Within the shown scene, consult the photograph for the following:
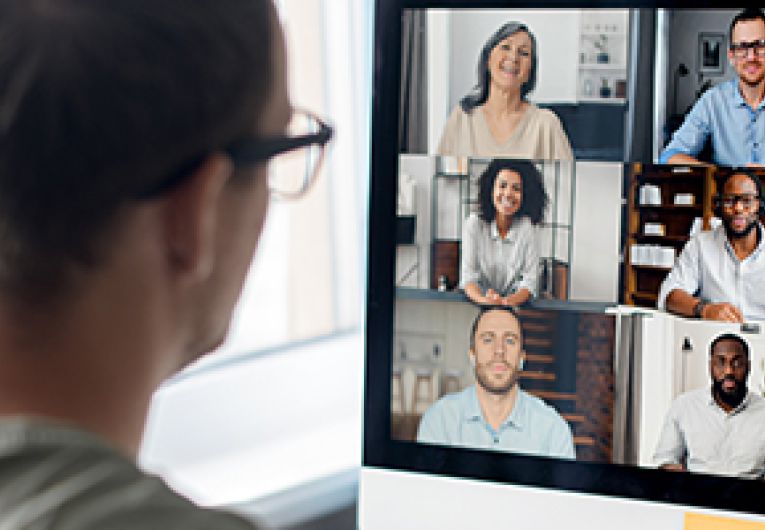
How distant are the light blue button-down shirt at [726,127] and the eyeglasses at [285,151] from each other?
1.24ft

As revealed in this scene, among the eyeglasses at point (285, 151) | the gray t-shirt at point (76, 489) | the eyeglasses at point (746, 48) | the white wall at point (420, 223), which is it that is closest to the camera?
the gray t-shirt at point (76, 489)

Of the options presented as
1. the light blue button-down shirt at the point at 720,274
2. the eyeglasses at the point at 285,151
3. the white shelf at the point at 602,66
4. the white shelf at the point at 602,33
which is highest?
the white shelf at the point at 602,33

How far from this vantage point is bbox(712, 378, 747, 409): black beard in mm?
823

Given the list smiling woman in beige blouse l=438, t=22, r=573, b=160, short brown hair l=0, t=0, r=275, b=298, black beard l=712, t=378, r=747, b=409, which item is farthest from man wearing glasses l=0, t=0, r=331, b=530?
black beard l=712, t=378, r=747, b=409

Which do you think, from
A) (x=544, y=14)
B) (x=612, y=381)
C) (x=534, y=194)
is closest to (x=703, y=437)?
(x=612, y=381)

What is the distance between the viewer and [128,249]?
45cm

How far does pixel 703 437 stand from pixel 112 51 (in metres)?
0.65

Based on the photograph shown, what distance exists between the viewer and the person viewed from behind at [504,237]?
88 centimetres

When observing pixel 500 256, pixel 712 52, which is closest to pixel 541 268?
pixel 500 256

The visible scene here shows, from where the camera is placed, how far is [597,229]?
2.82 feet

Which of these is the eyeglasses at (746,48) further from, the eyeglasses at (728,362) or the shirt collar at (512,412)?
the shirt collar at (512,412)

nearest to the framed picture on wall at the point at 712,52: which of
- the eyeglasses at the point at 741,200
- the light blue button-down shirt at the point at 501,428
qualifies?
the eyeglasses at the point at 741,200

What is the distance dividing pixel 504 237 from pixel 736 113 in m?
0.24

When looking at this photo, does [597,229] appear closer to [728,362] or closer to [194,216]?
[728,362]
